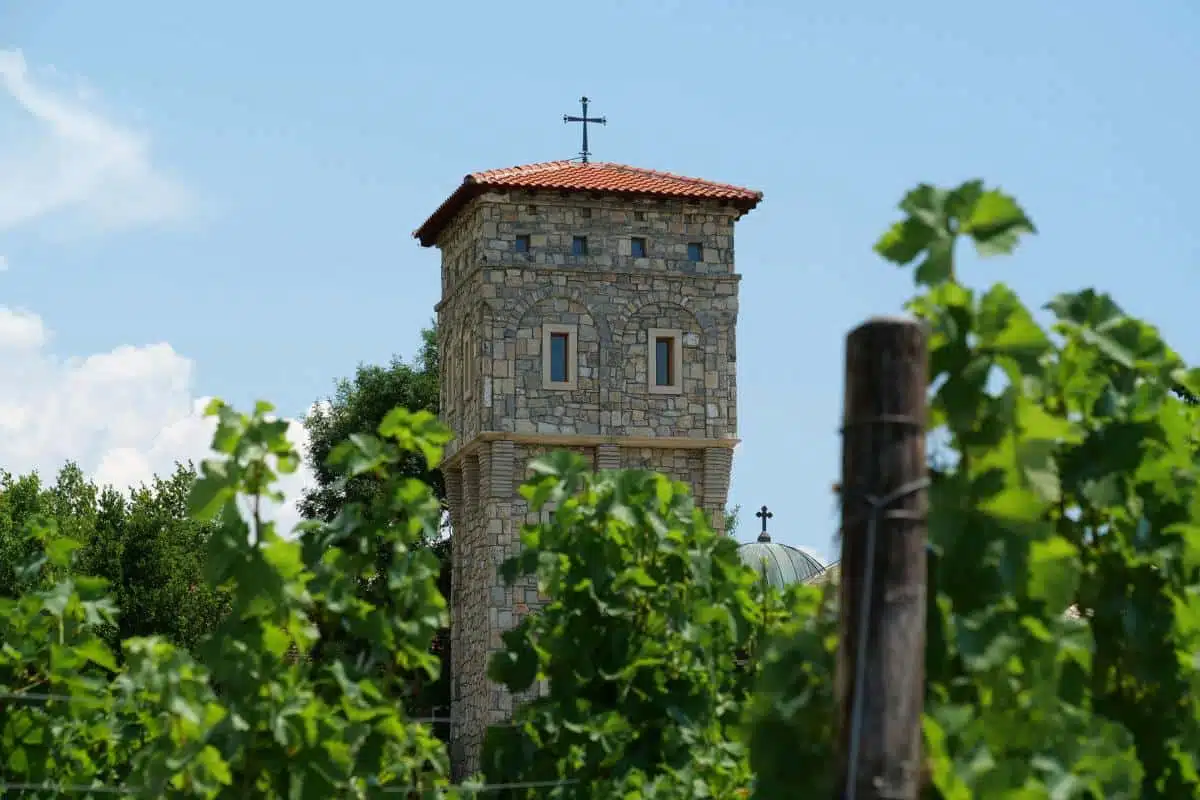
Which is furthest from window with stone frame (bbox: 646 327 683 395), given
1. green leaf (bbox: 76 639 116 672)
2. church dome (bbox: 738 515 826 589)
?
green leaf (bbox: 76 639 116 672)

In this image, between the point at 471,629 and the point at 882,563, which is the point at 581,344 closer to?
the point at 471,629

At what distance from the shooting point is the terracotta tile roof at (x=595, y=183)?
31.1 meters

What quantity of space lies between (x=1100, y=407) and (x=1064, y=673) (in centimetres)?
81

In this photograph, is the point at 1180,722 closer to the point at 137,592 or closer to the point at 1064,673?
the point at 1064,673

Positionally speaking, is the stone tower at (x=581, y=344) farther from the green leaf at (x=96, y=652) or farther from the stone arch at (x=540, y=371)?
the green leaf at (x=96, y=652)

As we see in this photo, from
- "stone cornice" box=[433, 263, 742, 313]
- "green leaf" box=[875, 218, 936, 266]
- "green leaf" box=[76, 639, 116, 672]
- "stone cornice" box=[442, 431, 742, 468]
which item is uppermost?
"stone cornice" box=[433, 263, 742, 313]

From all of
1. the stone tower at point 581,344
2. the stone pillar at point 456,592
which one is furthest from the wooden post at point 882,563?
the stone pillar at point 456,592

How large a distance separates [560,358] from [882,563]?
27.0m

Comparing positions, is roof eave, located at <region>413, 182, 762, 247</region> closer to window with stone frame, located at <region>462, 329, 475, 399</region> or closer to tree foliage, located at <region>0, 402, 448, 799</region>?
window with stone frame, located at <region>462, 329, 475, 399</region>

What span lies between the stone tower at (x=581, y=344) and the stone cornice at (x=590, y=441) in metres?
0.02

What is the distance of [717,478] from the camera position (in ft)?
103

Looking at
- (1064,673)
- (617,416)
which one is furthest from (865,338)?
(617,416)

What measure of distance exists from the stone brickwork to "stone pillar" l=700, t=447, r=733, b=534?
2 cm

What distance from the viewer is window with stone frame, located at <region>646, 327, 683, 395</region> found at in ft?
103
